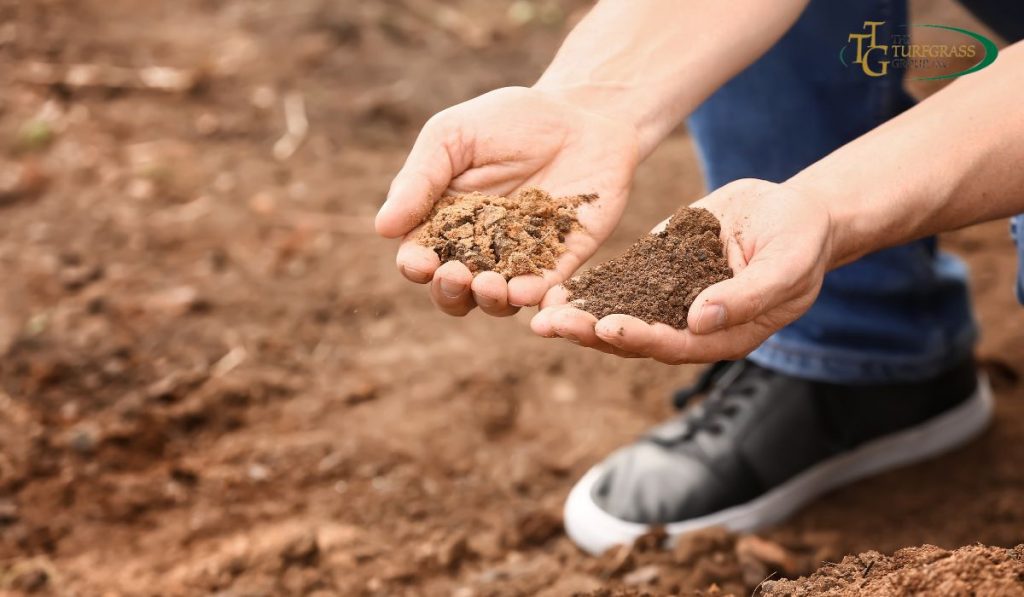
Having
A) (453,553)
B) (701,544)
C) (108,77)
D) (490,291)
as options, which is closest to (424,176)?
(490,291)

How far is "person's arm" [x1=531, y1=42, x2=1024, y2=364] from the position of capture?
4.44ft

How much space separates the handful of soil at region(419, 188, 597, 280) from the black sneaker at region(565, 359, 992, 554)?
636mm

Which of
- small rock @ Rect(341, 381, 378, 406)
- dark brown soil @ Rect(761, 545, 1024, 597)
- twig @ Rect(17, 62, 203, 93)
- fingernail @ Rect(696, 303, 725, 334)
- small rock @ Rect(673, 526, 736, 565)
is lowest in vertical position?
small rock @ Rect(341, 381, 378, 406)

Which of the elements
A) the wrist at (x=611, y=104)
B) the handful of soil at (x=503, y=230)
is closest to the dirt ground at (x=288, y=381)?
the handful of soil at (x=503, y=230)

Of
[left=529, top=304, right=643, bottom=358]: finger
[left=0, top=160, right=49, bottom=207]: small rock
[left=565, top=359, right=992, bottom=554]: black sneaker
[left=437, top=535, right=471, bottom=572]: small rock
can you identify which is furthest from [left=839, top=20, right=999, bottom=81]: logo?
[left=0, top=160, right=49, bottom=207]: small rock

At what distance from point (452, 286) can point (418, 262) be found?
0.09 m

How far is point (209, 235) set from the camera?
3033 mm

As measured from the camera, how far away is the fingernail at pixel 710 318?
132cm

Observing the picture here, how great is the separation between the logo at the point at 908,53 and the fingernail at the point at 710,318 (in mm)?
879

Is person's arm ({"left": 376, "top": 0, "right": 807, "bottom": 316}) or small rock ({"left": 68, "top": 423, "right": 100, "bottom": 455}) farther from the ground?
person's arm ({"left": 376, "top": 0, "right": 807, "bottom": 316})

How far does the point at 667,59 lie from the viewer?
179 cm

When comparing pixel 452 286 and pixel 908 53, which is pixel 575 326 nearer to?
pixel 452 286

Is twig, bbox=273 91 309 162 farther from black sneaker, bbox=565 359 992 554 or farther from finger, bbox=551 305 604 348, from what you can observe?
finger, bbox=551 305 604 348

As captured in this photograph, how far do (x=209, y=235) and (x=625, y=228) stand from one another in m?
1.31
